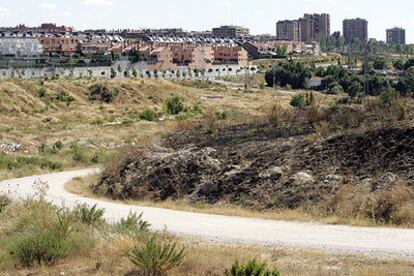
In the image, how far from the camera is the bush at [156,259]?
11.3m

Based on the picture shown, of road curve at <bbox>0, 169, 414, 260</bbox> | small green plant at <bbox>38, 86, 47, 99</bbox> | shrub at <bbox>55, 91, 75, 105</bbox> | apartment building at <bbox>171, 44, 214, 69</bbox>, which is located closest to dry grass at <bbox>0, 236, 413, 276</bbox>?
road curve at <bbox>0, 169, 414, 260</bbox>

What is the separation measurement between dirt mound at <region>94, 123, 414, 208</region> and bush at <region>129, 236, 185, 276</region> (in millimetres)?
7501

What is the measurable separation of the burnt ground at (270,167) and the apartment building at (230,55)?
133 metres

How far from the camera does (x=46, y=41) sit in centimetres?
15662

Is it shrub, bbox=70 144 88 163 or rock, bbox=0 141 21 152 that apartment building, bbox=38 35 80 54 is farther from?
shrub, bbox=70 144 88 163

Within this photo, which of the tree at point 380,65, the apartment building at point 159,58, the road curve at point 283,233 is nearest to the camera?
the road curve at point 283,233

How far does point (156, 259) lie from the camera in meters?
11.3

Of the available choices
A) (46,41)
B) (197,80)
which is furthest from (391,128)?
(46,41)

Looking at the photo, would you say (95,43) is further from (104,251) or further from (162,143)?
(104,251)

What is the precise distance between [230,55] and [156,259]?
155431mm

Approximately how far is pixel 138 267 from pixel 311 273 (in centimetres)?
306

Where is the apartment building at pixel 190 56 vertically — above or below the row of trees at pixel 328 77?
above

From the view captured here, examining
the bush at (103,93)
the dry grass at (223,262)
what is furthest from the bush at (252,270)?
the bush at (103,93)

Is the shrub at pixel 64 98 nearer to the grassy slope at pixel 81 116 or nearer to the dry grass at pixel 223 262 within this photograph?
the grassy slope at pixel 81 116
